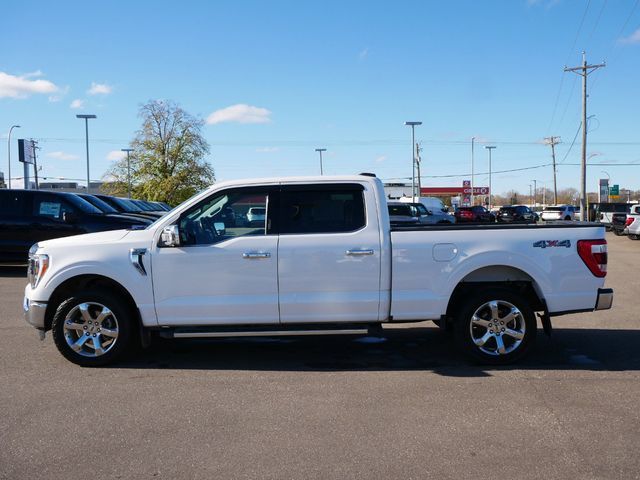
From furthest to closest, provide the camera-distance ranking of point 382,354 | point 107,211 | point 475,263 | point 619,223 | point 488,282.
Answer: point 619,223, point 107,211, point 382,354, point 488,282, point 475,263

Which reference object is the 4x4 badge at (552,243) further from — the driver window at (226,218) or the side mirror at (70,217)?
the side mirror at (70,217)

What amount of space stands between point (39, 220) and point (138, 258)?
8393mm

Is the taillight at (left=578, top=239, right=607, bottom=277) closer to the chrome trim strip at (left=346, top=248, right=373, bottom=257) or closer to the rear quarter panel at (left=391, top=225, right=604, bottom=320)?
the rear quarter panel at (left=391, top=225, right=604, bottom=320)

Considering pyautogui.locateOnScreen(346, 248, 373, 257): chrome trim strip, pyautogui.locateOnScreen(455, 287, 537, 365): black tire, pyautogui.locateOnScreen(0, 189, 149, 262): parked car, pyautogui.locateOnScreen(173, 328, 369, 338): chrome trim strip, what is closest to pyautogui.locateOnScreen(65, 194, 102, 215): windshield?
pyautogui.locateOnScreen(0, 189, 149, 262): parked car

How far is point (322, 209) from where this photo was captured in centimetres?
593

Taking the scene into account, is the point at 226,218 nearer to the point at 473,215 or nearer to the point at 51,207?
the point at 51,207

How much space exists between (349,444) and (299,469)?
0.50 meters

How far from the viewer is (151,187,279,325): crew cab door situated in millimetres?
5742

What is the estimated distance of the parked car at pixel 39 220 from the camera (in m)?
12.8

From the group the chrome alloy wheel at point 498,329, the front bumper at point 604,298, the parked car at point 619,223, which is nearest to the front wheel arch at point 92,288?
the chrome alloy wheel at point 498,329

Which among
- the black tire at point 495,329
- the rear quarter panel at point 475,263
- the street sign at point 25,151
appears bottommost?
the black tire at point 495,329

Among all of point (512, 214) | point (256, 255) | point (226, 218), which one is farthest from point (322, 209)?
point (512, 214)

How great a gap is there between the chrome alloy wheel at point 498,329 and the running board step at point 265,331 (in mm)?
1126

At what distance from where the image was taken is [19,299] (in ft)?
33.0
